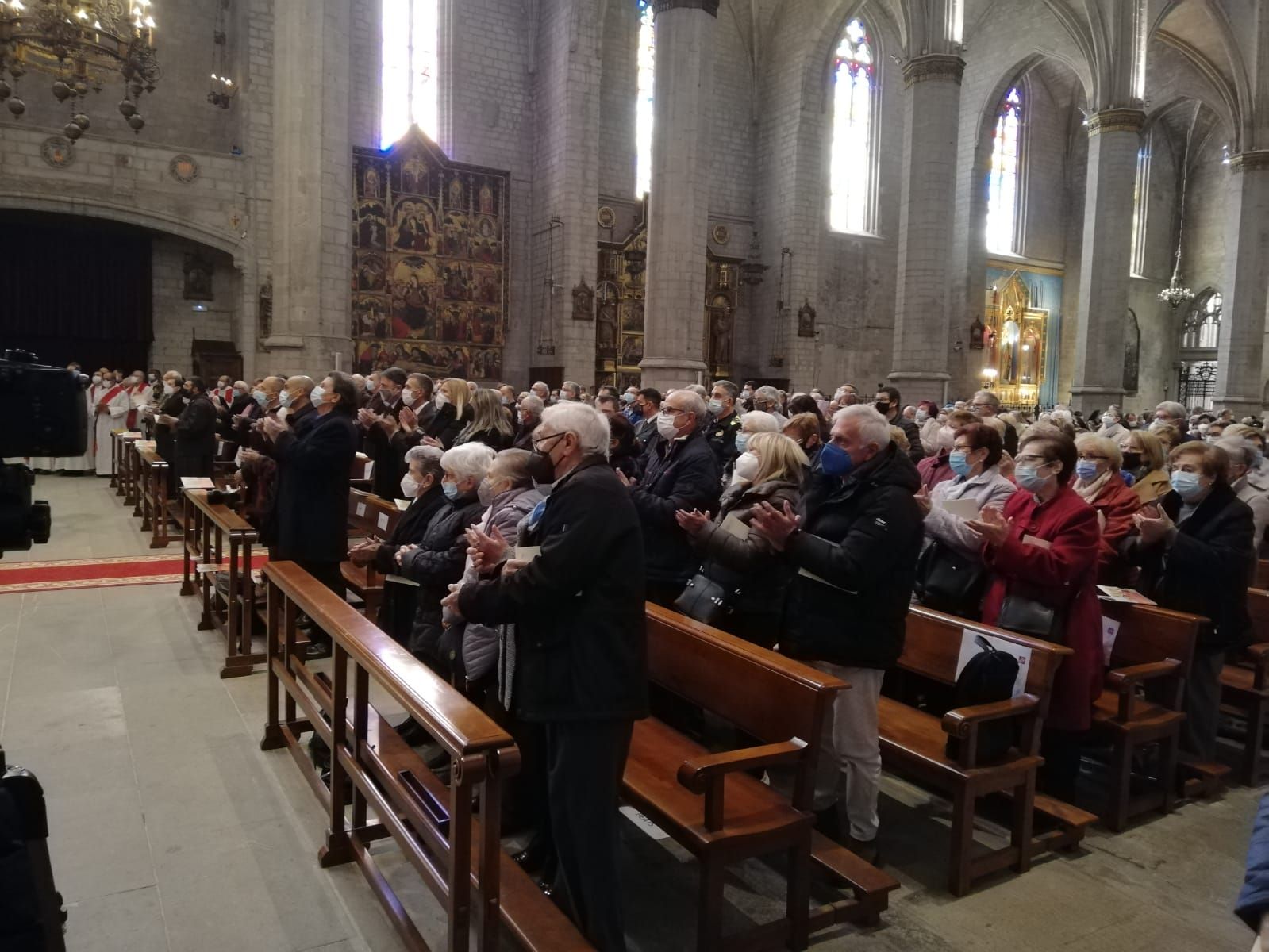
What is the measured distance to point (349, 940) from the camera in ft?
9.45

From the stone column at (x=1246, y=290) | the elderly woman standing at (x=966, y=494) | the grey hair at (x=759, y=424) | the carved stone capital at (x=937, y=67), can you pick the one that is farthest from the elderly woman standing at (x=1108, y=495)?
the stone column at (x=1246, y=290)

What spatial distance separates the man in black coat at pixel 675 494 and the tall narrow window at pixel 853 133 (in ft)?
66.4

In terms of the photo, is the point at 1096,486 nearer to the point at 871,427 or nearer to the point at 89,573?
the point at 871,427

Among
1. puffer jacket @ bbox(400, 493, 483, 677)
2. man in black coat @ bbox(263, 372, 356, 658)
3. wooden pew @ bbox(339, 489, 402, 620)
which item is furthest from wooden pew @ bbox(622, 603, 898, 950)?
man in black coat @ bbox(263, 372, 356, 658)

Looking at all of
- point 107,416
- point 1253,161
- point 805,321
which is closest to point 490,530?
point 107,416

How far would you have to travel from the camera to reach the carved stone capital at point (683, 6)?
12.8m

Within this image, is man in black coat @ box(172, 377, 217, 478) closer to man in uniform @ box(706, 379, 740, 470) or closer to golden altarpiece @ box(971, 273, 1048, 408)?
man in uniform @ box(706, 379, 740, 470)

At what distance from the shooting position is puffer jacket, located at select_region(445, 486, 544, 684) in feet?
10.8

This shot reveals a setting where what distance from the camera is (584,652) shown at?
249 cm

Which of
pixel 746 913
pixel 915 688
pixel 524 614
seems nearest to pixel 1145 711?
pixel 915 688

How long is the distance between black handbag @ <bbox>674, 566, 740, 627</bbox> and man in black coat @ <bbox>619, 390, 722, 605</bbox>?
559 millimetres

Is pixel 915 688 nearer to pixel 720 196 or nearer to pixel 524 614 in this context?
pixel 524 614

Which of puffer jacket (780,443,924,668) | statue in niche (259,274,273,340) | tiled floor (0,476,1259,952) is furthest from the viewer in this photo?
statue in niche (259,274,273,340)

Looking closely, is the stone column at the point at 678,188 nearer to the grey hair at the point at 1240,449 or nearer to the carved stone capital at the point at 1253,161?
the grey hair at the point at 1240,449
